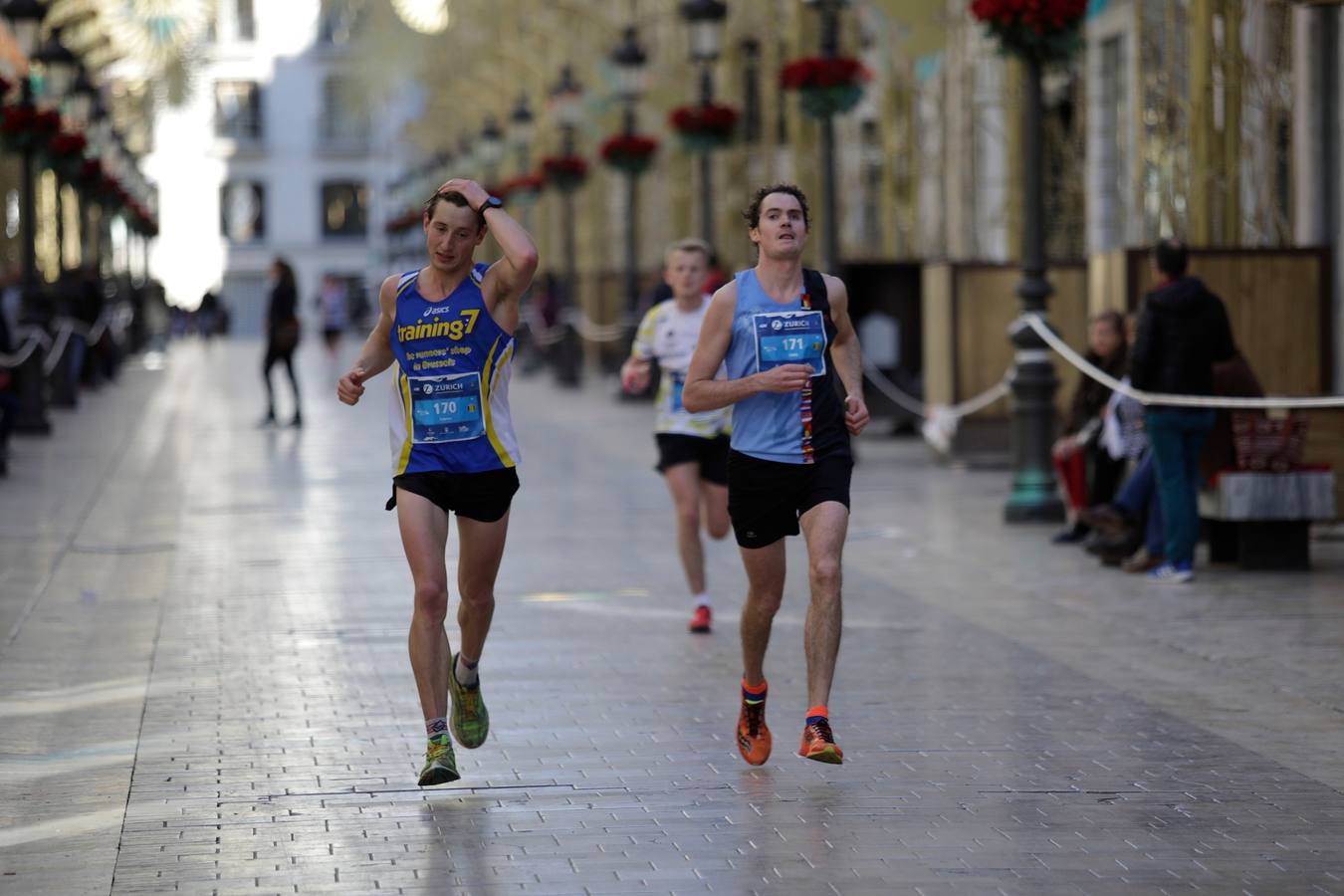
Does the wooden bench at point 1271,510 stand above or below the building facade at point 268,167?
below

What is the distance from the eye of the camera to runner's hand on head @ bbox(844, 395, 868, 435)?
7863 millimetres

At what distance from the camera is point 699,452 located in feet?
37.3

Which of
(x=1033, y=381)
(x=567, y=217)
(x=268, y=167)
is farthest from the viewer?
(x=268, y=167)

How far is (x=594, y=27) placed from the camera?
49688 millimetres

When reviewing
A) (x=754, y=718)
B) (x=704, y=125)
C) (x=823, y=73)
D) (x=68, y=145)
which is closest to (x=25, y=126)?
(x=68, y=145)

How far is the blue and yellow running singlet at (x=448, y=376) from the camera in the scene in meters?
7.70

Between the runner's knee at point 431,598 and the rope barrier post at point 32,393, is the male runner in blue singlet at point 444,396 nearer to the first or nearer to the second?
the runner's knee at point 431,598

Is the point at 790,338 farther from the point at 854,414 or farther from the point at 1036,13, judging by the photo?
the point at 1036,13

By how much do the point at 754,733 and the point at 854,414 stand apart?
1072 millimetres

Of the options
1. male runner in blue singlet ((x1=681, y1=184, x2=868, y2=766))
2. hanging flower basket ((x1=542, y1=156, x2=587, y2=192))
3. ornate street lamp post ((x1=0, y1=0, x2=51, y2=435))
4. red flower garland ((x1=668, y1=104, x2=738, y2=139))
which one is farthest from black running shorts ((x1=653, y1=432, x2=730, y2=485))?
hanging flower basket ((x1=542, y1=156, x2=587, y2=192))

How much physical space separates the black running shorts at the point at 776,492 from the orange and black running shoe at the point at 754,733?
52 cm

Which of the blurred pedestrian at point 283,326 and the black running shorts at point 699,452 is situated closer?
the black running shorts at point 699,452

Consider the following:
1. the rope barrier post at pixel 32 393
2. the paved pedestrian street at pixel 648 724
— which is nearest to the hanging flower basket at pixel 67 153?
the rope barrier post at pixel 32 393

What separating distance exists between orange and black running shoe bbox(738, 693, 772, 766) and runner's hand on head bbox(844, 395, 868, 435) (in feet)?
3.01
